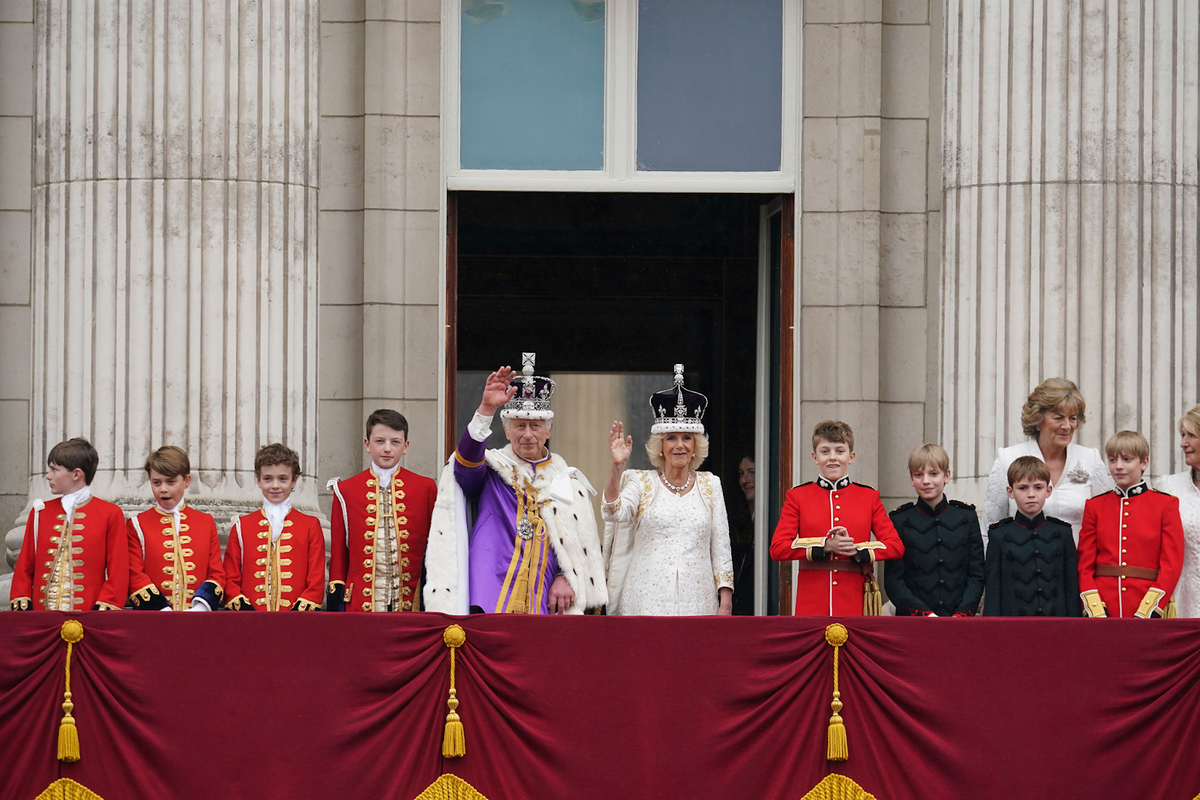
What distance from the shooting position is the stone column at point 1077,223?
10.5 metres

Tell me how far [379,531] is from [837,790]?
8.99ft

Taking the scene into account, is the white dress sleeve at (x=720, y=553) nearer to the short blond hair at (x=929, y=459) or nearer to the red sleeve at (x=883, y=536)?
the red sleeve at (x=883, y=536)

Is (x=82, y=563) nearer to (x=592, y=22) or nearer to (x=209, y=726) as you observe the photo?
(x=209, y=726)

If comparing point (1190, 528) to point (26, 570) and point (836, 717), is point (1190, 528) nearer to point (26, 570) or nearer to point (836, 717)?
point (836, 717)

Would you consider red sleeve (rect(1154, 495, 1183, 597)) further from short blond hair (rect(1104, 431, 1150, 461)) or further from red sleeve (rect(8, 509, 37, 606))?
red sleeve (rect(8, 509, 37, 606))

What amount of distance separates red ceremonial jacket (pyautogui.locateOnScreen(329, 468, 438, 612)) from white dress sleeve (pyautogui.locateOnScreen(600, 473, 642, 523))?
0.95m

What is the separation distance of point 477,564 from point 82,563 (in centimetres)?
201

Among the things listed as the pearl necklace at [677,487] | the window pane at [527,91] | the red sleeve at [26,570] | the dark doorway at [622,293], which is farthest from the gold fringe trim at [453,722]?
the dark doorway at [622,293]

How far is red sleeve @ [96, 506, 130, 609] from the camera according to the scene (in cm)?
838

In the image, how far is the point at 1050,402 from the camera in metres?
8.98

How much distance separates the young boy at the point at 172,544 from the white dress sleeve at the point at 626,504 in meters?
→ 2.05

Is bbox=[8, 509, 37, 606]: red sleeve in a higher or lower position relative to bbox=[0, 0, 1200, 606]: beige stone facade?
lower

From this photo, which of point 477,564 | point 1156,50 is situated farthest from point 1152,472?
point 477,564

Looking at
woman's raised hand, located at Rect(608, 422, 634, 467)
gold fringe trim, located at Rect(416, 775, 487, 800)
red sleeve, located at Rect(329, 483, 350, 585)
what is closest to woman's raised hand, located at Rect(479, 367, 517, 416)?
woman's raised hand, located at Rect(608, 422, 634, 467)
